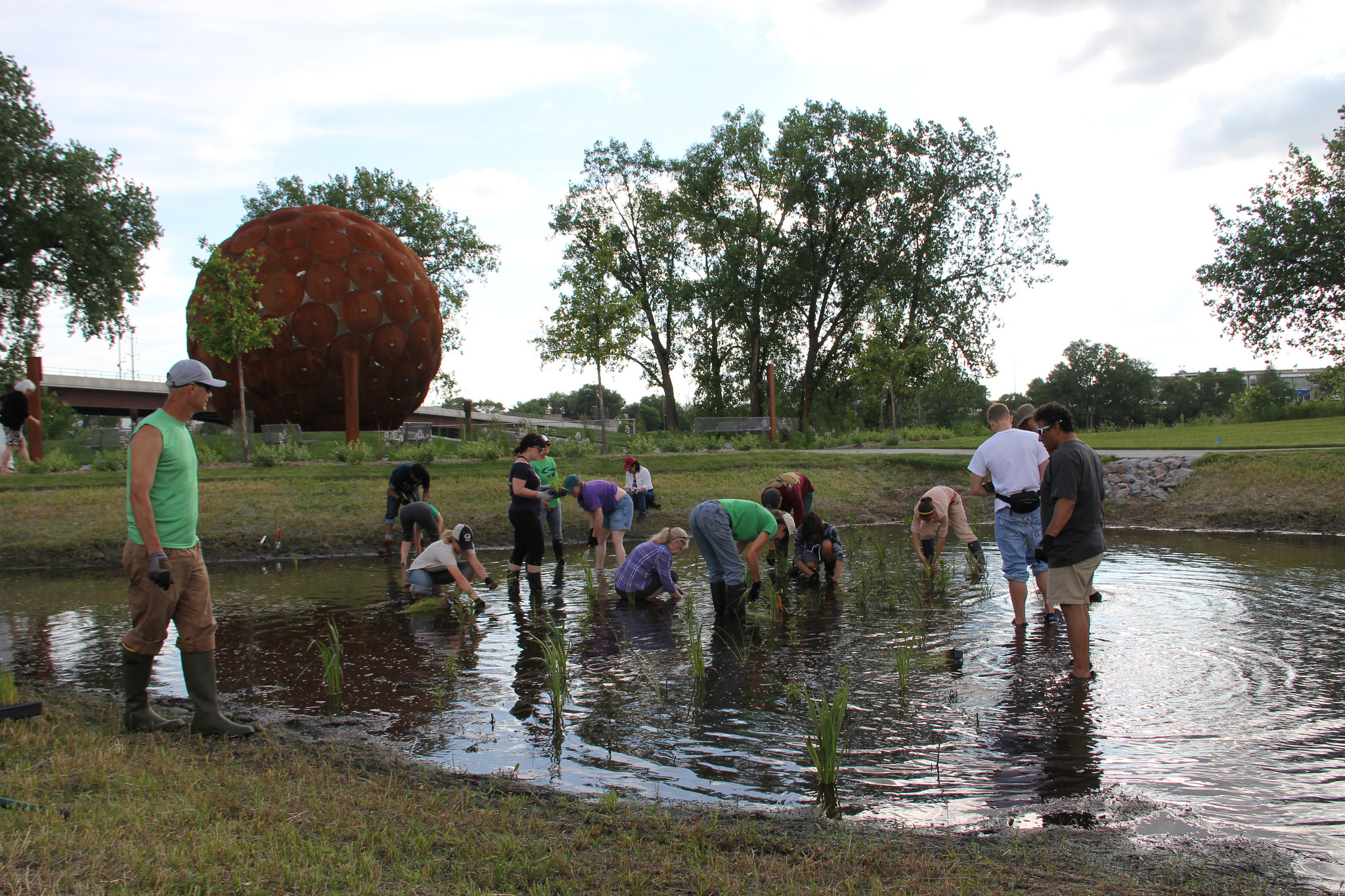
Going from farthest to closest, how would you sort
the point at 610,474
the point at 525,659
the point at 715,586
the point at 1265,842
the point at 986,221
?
the point at 986,221
the point at 610,474
the point at 715,586
the point at 525,659
the point at 1265,842

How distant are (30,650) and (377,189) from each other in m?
40.2

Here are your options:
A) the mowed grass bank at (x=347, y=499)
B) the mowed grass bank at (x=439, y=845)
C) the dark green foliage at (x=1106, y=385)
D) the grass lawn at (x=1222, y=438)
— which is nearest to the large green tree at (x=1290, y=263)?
the grass lawn at (x=1222, y=438)

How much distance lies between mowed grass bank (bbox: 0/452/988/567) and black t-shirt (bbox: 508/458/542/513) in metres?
5.10

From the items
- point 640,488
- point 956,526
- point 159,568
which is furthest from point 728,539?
point 640,488

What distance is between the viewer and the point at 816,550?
11055 millimetres

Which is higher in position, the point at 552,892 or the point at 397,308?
the point at 397,308

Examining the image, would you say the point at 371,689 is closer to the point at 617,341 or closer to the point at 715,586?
the point at 715,586

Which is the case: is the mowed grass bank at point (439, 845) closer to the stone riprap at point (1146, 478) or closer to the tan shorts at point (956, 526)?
the tan shorts at point (956, 526)

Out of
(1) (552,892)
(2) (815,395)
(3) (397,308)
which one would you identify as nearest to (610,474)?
(3) (397,308)

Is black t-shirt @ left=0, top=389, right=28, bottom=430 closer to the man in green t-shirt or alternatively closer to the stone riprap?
the man in green t-shirt

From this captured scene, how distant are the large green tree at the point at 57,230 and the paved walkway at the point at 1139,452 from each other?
22145 millimetres

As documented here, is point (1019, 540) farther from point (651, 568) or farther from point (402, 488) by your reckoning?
point (402, 488)

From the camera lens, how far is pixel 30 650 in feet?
25.9

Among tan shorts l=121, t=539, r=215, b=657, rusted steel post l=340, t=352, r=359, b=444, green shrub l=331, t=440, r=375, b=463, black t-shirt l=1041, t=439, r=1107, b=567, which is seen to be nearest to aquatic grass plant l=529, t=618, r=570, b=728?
tan shorts l=121, t=539, r=215, b=657
